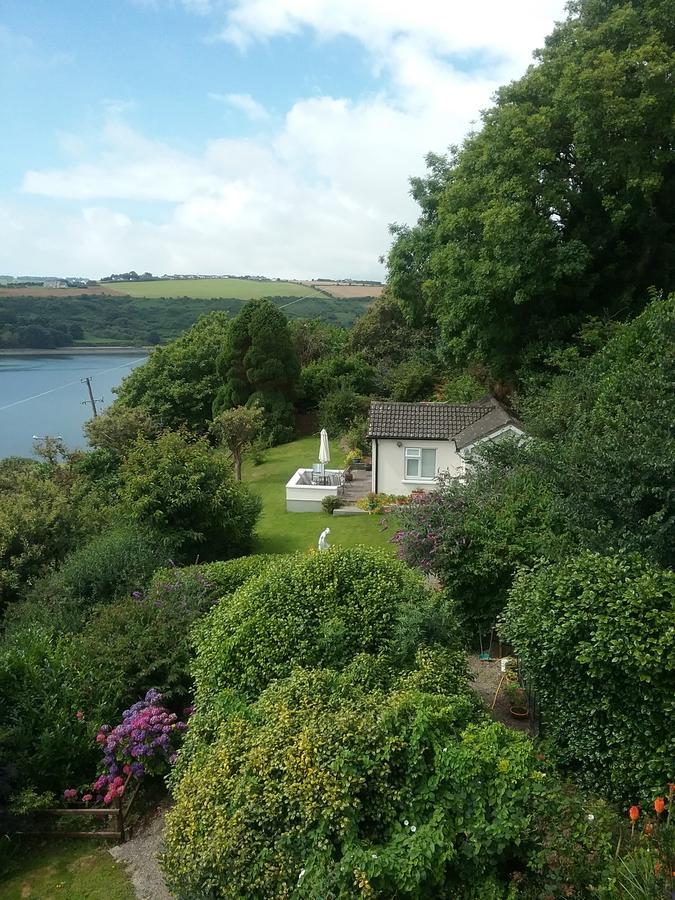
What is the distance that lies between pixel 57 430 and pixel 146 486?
28919 mm

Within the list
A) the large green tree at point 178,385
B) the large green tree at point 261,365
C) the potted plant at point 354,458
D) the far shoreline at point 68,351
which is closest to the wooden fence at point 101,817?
the potted plant at point 354,458

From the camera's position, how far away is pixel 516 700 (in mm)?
8969

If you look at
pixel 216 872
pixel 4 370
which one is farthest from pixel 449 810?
pixel 4 370

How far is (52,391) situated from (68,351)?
935 cm

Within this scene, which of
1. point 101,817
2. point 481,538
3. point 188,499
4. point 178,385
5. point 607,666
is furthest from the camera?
point 178,385

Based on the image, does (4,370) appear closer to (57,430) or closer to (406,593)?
(57,430)

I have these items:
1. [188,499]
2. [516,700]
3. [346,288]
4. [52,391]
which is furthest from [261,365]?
[346,288]

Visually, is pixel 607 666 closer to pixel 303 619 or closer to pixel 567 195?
pixel 303 619

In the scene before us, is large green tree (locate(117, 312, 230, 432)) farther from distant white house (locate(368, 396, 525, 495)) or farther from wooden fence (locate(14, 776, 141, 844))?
wooden fence (locate(14, 776, 141, 844))

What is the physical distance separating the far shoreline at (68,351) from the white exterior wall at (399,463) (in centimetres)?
3543

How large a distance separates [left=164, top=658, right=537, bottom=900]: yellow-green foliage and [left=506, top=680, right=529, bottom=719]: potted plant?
3.26 meters

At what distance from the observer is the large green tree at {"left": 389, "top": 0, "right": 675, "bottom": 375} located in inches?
619

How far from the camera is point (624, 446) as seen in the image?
8.80m

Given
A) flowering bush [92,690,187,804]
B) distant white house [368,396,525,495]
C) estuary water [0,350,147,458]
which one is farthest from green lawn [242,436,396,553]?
estuary water [0,350,147,458]
